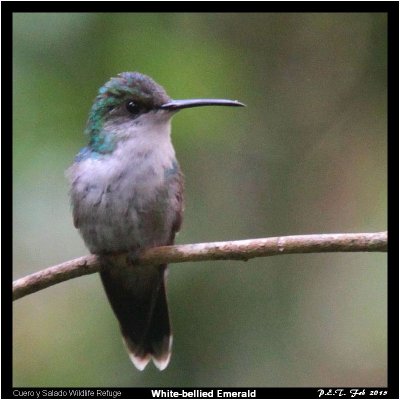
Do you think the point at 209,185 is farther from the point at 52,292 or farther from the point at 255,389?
the point at 255,389

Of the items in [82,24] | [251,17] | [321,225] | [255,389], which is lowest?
[255,389]

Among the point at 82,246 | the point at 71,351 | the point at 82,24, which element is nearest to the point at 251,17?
the point at 82,24

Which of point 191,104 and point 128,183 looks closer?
point 128,183

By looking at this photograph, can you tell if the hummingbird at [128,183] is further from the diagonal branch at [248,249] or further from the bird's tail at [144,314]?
the diagonal branch at [248,249]

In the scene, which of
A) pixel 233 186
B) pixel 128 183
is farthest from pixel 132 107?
pixel 233 186

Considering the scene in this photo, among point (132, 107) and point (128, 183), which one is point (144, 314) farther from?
point (132, 107)

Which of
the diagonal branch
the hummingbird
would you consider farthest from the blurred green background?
the diagonal branch

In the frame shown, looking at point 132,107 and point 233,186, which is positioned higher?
point 132,107
